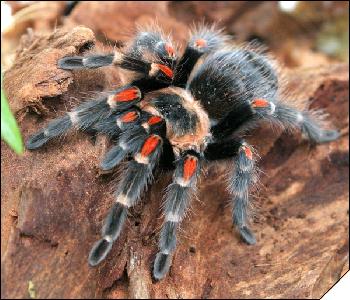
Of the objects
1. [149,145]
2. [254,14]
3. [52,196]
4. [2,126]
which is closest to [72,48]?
[149,145]

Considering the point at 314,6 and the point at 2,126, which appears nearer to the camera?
the point at 2,126

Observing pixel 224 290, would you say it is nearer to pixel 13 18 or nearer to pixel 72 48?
pixel 72 48

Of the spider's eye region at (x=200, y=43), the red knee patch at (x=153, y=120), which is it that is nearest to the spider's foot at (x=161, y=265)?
the red knee patch at (x=153, y=120)

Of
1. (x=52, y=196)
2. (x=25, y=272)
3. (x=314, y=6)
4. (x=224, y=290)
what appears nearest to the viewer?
(x=25, y=272)

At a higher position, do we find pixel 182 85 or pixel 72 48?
pixel 72 48

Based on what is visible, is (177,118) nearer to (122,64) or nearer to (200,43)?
(122,64)

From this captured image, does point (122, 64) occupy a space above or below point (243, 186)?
above

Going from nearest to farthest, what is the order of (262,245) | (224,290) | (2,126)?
(2,126) → (224,290) → (262,245)

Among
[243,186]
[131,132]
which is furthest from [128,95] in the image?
[243,186]
